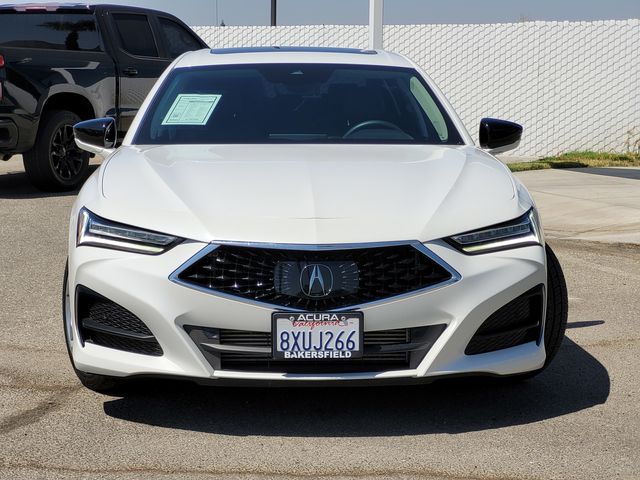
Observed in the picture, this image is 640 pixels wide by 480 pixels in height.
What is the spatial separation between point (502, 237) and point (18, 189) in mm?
8960

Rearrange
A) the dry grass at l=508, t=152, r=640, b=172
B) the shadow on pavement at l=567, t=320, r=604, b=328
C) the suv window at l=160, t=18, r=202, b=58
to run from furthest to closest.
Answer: the dry grass at l=508, t=152, r=640, b=172, the suv window at l=160, t=18, r=202, b=58, the shadow on pavement at l=567, t=320, r=604, b=328

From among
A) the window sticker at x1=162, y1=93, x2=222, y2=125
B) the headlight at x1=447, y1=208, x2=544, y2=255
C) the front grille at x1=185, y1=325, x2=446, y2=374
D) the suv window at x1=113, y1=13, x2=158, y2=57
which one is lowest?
the suv window at x1=113, y1=13, x2=158, y2=57

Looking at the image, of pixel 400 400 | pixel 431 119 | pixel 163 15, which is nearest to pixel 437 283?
pixel 400 400

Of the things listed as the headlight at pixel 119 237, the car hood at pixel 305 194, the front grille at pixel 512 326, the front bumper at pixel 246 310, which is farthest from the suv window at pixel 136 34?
the front grille at pixel 512 326

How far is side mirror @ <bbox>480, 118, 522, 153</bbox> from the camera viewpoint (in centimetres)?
577

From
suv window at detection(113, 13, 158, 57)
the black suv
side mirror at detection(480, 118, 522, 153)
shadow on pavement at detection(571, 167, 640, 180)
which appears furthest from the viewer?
shadow on pavement at detection(571, 167, 640, 180)

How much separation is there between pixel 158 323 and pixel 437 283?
100 centimetres

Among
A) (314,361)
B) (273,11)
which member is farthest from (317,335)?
(273,11)

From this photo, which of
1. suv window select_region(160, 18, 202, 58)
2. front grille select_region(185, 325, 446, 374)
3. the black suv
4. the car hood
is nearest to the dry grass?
suv window select_region(160, 18, 202, 58)

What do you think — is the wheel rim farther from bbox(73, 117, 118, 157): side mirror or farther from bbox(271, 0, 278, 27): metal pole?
bbox(271, 0, 278, 27): metal pole

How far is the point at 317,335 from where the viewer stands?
13.4 feet

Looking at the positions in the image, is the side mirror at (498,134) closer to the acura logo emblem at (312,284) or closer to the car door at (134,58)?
the acura logo emblem at (312,284)

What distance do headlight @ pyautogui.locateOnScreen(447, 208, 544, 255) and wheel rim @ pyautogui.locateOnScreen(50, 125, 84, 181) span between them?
797cm

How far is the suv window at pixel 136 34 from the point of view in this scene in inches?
493
